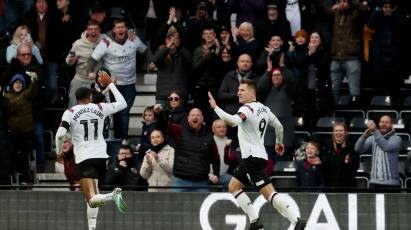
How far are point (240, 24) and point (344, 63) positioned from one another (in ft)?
6.41

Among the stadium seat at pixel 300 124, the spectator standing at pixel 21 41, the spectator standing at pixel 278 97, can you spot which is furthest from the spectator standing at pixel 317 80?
the spectator standing at pixel 21 41

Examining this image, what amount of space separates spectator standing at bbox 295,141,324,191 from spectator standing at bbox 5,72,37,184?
4.69 meters

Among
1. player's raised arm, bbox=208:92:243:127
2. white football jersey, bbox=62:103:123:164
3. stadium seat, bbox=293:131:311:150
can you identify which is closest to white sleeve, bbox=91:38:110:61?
stadium seat, bbox=293:131:311:150

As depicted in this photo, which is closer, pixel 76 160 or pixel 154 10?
pixel 76 160

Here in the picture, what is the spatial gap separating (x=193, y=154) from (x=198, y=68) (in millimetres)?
2615

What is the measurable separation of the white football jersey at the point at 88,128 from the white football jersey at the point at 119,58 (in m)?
4.07

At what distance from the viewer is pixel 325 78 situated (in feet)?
94.1

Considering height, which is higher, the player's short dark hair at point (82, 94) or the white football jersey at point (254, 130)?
the player's short dark hair at point (82, 94)

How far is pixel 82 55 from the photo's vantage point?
1145 inches

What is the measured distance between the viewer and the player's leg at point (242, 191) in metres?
24.1

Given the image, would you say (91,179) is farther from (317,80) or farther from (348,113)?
(348,113)

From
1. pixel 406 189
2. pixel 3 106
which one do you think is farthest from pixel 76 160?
pixel 406 189

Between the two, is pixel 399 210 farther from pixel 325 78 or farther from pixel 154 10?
pixel 154 10

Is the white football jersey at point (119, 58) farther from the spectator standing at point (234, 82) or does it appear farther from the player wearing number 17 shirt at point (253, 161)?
the player wearing number 17 shirt at point (253, 161)
